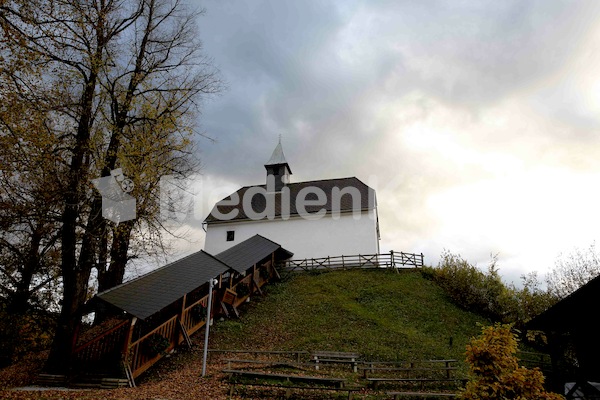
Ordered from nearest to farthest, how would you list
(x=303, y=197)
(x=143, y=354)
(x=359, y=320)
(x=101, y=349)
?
(x=143, y=354)
(x=101, y=349)
(x=359, y=320)
(x=303, y=197)

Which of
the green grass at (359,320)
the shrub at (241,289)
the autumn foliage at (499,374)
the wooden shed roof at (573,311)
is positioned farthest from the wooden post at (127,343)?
the wooden shed roof at (573,311)

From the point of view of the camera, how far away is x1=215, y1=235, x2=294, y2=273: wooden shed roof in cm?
1865

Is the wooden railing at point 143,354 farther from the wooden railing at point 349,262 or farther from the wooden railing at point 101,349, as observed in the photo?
the wooden railing at point 349,262

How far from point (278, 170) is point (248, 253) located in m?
13.5

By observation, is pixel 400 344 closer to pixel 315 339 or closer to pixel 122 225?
pixel 315 339

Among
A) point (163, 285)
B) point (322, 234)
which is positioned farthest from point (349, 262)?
point (163, 285)

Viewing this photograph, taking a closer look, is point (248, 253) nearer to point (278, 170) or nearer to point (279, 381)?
point (279, 381)

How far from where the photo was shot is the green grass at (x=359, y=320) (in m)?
14.9

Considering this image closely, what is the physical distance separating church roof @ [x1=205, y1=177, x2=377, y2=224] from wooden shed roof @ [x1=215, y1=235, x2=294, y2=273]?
184 inches

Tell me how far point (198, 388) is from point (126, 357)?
8.65 feet

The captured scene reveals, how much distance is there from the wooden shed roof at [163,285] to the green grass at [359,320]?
2.88m

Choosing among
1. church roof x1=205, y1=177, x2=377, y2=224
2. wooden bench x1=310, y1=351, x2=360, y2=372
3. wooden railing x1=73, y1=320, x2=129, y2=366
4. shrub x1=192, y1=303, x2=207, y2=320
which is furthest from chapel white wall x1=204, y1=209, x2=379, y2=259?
wooden railing x1=73, y1=320, x2=129, y2=366

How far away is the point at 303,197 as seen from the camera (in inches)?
1205

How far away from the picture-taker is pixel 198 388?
392 inches
